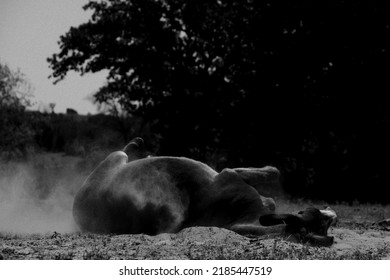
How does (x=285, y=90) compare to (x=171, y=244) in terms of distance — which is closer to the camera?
(x=171, y=244)

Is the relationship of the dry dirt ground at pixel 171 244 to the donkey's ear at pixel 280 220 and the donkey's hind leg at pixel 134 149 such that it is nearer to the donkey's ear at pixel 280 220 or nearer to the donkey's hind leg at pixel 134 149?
the donkey's ear at pixel 280 220

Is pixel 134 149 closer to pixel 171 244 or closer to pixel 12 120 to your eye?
pixel 171 244

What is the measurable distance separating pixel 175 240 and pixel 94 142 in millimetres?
21529

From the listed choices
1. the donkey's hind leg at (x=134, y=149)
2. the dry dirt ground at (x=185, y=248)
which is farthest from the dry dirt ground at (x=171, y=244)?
the donkey's hind leg at (x=134, y=149)

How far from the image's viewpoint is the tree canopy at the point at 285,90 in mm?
23094

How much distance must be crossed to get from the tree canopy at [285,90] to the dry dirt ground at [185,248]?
1491 centimetres

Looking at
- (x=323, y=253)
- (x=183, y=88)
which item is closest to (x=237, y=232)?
(x=323, y=253)

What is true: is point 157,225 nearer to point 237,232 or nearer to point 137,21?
point 237,232

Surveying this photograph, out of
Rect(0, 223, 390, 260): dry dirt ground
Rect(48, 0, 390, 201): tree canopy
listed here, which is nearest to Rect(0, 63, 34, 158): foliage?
Rect(48, 0, 390, 201): tree canopy

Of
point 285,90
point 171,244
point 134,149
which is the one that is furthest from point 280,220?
point 285,90

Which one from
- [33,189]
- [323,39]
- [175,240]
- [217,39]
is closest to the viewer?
[175,240]

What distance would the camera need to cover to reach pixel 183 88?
2606cm

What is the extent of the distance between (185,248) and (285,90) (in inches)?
687

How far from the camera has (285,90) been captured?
937 inches
